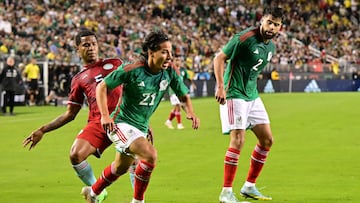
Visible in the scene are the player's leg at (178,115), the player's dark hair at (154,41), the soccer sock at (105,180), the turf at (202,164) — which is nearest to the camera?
the player's dark hair at (154,41)

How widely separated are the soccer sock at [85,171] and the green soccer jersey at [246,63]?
79.7 inches

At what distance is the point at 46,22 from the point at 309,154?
866 inches

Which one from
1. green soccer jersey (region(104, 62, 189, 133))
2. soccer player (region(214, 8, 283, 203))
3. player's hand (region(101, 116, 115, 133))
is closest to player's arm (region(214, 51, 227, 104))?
soccer player (region(214, 8, 283, 203))

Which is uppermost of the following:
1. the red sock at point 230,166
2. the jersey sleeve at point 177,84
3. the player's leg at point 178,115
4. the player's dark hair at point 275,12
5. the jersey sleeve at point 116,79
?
the player's dark hair at point 275,12

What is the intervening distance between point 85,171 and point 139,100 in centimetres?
121

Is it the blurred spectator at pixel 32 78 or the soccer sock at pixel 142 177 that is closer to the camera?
the soccer sock at pixel 142 177

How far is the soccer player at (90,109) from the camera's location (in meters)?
8.98

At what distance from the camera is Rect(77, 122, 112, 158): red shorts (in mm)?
9016

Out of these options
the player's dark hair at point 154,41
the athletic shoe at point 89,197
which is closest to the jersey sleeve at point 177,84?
the player's dark hair at point 154,41

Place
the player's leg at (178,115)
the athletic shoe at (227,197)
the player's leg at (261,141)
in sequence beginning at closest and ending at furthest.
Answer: the athletic shoe at (227,197)
the player's leg at (261,141)
the player's leg at (178,115)

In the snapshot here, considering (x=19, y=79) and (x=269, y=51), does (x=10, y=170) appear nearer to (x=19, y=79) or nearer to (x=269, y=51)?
(x=269, y=51)

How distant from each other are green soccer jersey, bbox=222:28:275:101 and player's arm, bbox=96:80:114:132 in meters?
2.11

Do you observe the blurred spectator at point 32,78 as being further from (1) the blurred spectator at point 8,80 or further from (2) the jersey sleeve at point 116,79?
(2) the jersey sleeve at point 116,79

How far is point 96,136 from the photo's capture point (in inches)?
356
